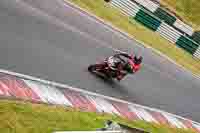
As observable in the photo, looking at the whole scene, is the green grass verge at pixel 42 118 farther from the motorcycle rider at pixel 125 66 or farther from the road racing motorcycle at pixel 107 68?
the motorcycle rider at pixel 125 66

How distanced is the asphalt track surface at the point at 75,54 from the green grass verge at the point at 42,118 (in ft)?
7.27

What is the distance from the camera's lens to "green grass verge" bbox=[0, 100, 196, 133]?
13.1m

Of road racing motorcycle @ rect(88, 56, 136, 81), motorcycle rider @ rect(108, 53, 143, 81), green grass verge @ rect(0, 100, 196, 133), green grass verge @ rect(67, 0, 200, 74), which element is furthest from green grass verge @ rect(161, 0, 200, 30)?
green grass verge @ rect(0, 100, 196, 133)

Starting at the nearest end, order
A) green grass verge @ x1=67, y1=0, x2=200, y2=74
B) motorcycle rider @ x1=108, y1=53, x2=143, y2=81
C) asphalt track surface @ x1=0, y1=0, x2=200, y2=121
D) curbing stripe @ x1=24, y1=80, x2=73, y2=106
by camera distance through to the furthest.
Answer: curbing stripe @ x1=24, y1=80, x2=73, y2=106
asphalt track surface @ x1=0, y1=0, x2=200, y2=121
motorcycle rider @ x1=108, y1=53, x2=143, y2=81
green grass verge @ x1=67, y1=0, x2=200, y2=74

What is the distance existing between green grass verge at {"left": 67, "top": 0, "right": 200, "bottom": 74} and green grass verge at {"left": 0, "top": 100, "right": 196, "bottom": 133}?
13.0 metres

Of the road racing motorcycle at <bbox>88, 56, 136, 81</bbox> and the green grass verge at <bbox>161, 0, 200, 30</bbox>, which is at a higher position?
the green grass verge at <bbox>161, 0, 200, 30</bbox>

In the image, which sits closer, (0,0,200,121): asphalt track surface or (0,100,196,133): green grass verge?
(0,100,196,133): green grass verge

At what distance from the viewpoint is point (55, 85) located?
1673cm

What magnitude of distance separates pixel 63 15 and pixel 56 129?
1142 cm

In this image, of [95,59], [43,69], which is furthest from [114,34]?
[43,69]

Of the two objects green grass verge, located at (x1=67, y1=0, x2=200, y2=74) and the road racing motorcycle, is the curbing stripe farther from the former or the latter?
green grass verge, located at (x1=67, y1=0, x2=200, y2=74)

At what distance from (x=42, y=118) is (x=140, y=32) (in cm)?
1832

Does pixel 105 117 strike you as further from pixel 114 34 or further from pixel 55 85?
pixel 114 34

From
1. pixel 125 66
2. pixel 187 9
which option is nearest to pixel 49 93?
pixel 125 66
